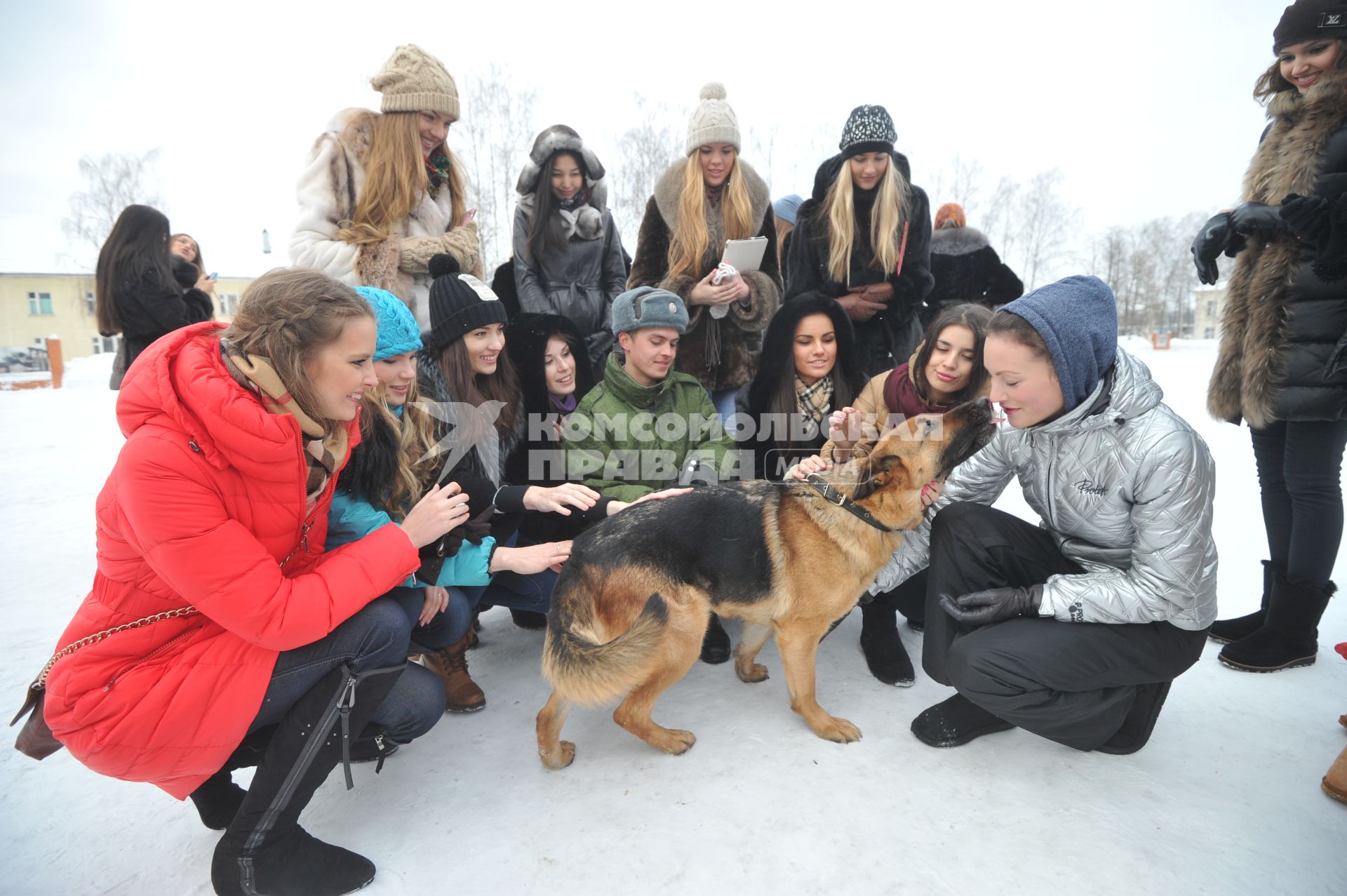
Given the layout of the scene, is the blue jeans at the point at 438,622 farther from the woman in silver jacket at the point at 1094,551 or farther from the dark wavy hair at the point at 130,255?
the dark wavy hair at the point at 130,255

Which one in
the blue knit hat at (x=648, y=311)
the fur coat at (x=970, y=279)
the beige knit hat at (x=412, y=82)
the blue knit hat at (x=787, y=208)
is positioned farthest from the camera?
the blue knit hat at (x=787, y=208)

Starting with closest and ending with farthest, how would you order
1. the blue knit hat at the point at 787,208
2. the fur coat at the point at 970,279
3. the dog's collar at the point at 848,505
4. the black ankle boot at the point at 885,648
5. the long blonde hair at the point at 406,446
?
the long blonde hair at the point at 406,446 < the dog's collar at the point at 848,505 < the black ankle boot at the point at 885,648 < the fur coat at the point at 970,279 < the blue knit hat at the point at 787,208

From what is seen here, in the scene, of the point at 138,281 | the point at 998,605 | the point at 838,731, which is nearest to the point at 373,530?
the point at 838,731

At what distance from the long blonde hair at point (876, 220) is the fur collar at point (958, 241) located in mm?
1309

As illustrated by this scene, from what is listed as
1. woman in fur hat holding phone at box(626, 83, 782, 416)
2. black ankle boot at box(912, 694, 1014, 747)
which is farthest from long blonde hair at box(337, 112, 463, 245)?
black ankle boot at box(912, 694, 1014, 747)

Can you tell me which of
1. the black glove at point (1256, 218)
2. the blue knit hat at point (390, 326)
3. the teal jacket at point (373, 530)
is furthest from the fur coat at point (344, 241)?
the black glove at point (1256, 218)

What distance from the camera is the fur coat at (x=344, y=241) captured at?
3.50 metres

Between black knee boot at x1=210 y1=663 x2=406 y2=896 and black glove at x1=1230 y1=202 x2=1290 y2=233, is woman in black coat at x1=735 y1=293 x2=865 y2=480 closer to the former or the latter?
black glove at x1=1230 y1=202 x2=1290 y2=233

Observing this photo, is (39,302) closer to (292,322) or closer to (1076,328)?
(292,322)

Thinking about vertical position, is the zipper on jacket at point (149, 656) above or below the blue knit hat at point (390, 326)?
below

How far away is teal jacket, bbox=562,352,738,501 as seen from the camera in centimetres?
330

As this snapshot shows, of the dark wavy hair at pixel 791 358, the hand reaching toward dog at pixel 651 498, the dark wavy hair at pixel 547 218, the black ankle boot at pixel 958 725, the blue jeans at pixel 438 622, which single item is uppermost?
the dark wavy hair at pixel 547 218

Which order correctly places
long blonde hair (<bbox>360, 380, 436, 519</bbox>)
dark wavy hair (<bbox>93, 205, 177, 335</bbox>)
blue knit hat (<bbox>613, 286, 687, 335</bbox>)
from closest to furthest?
long blonde hair (<bbox>360, 380, 436, 519</bbox>) < blue knit hat (<bbox>613, 286, 687, 335</bbox>) < dark wavy hair (<bbox>93, 205, 177, 335</bbox>)

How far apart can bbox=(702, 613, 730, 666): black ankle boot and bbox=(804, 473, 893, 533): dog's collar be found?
40.1 inches
